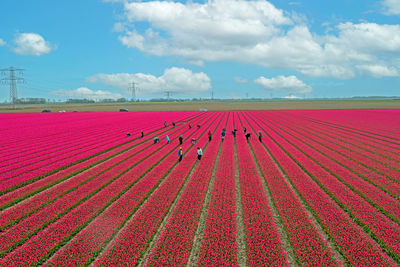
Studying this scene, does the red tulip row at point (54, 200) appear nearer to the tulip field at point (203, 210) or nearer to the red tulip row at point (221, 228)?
the tulip field at point (203, 210)

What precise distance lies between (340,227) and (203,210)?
23.2ft

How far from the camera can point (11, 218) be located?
11.8 meters

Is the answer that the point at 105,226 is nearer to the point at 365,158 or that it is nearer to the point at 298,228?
the point at 298,228

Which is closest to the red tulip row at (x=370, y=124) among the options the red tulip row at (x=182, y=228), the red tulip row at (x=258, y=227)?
the red tulip row at (x=258, y=227)

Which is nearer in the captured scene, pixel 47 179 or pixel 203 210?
pixel 203 210

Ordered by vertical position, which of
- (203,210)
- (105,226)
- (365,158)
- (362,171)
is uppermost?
(365,158)

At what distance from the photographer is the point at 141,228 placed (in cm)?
1067

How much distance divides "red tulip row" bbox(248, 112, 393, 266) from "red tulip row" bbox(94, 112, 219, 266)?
8.52m

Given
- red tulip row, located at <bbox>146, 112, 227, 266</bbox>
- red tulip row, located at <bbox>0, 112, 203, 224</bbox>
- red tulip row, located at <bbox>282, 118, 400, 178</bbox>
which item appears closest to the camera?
red tulip row, located at <bbox>146, 112, 227, 266</bbox>

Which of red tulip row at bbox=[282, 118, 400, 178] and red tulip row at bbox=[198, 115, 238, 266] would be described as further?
red tulip row at bbox=[282, 118, 400, 178]

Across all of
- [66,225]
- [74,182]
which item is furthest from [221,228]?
[74,182]

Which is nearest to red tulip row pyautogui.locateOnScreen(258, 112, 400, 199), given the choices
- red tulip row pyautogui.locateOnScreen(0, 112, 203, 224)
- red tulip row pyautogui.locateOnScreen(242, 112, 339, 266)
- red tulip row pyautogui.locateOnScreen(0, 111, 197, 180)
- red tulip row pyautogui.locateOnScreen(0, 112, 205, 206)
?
red tulip row pyautogui.locateOnScreen(242, 112, 339, 266)

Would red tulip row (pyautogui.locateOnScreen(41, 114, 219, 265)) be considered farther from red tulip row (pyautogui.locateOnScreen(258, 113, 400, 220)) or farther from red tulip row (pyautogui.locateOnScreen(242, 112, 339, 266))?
red tulip row (pyautogui.locateOnScreen(258, 113, 400, 220))

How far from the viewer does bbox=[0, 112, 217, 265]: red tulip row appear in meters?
8.91
